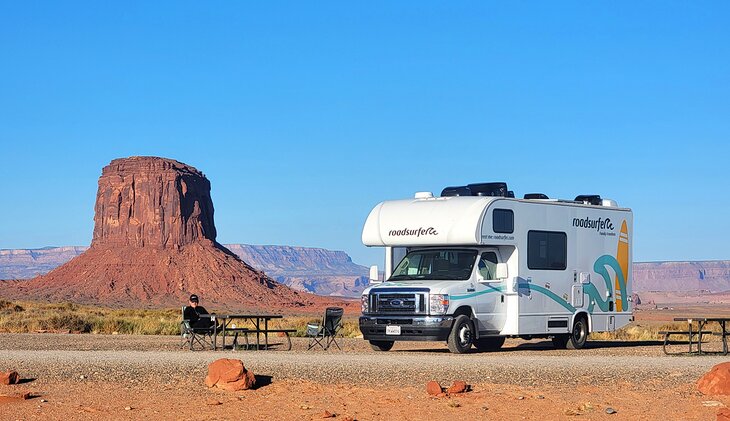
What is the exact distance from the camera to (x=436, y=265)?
20.9 metres

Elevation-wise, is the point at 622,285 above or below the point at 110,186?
below

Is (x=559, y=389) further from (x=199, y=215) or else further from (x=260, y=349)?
(x=199, y=215)

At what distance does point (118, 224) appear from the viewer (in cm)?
11094

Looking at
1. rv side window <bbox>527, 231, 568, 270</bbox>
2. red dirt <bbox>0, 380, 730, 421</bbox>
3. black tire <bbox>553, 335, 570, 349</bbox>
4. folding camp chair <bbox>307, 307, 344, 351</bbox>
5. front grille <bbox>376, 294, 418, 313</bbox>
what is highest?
rv side window <bbox>527, 231, 568, 270</bbox>

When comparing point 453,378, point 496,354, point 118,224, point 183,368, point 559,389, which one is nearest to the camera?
point 559,389

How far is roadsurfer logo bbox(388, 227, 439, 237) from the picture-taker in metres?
20.5

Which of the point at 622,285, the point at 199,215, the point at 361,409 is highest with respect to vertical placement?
the point at 199,215

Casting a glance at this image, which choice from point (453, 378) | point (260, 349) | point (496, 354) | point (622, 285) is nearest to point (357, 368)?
point (453, 378)

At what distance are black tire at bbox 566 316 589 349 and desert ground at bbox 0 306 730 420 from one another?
4.01 meters

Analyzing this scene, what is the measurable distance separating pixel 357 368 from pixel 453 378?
1718 millimetres

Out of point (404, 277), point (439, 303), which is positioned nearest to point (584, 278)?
point (404, 277)

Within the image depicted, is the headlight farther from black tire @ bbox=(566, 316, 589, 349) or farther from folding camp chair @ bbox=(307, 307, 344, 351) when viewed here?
black tire @ bbox=(566, 316, 589, 349)

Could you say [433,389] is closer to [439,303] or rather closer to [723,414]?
[723,414]

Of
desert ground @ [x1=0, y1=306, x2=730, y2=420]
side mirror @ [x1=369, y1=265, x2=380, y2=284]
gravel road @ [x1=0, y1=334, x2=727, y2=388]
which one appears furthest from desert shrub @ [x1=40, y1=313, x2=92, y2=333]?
desert ground @ [x1=0, y1=306, x2=730, y2=420]
